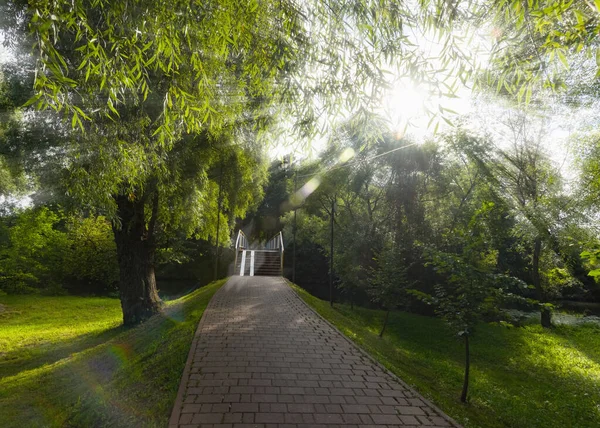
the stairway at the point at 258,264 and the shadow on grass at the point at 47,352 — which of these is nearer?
the shadow on grass at the point at 47,352

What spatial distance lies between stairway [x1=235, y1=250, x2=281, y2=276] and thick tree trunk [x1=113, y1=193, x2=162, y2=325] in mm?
8052

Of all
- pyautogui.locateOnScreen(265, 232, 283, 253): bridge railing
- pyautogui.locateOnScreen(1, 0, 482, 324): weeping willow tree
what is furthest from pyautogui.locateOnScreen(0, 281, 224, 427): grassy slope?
pyautogui.locateOnScreen(265, 232, 283, 253): bridge railing

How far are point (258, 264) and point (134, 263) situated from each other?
10450 mm

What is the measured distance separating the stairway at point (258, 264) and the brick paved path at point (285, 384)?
11.6 metres

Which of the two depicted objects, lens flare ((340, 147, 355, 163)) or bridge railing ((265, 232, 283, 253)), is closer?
bridge railing ((265, 232, 283, 253))

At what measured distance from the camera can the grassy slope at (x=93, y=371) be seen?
4.35 m

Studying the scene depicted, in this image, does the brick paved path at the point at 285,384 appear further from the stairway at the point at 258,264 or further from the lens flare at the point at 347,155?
the lens flare at the point at 347,155

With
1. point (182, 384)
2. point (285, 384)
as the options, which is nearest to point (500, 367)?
point (285, 384)

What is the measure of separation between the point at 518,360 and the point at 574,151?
8.91 m

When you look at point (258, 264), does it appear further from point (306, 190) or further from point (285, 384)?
point (285, 384)

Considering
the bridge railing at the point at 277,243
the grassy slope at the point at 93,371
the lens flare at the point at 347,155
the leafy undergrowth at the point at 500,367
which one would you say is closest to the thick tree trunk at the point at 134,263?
the grassy slope at the point at 93,371

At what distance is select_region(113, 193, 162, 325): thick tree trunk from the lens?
34.4ft

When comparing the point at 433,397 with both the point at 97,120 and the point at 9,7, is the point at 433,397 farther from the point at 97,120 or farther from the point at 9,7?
the point at 9,7

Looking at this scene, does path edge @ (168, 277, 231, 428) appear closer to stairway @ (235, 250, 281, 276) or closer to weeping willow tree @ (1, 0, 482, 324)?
weeping willow tree @ (1, 0, 482, 324)
